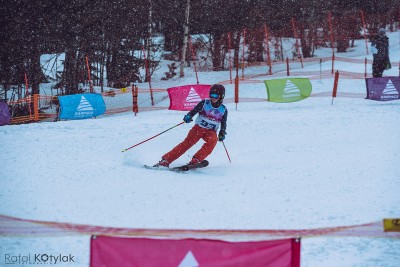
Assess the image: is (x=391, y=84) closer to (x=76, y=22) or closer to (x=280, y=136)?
(x=280, y=136)

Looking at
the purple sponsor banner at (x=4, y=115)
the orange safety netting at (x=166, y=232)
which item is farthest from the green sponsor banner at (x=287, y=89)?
the orange safety netting at (x=166, y=232)

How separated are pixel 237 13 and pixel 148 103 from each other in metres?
9.94

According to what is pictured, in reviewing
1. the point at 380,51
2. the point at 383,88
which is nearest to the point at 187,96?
the point at 383,88

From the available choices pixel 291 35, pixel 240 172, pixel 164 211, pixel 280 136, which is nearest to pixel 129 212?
pixel 164 211

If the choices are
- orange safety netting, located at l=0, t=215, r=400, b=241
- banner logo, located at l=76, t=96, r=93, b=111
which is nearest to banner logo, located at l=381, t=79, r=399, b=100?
banner logo, located at l=76, t=96, r=93, b=111

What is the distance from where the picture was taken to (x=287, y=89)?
623 inches

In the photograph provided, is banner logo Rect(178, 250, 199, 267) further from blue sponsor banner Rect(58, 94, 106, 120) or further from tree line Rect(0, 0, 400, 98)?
tree line Rect(0, 0, 400, 98)

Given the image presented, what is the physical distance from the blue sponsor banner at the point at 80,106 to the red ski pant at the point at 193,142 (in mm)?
6163

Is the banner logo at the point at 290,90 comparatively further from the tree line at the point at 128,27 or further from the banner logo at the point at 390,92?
the tree line at the point at 128,27

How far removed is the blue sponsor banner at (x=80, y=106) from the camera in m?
14.4

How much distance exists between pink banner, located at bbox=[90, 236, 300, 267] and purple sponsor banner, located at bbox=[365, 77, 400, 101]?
13.7 metres

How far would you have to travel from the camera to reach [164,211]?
668cm

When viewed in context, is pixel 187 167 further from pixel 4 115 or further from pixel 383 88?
pixel 383 88

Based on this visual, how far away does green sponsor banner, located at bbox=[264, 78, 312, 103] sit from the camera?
15.7 metres
